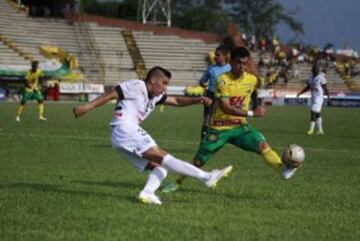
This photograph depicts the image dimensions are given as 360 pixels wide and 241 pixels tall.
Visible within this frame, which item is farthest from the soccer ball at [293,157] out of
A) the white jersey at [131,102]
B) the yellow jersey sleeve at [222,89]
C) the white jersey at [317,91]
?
the white jersey at [317,91]

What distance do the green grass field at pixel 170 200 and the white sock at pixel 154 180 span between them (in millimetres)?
265

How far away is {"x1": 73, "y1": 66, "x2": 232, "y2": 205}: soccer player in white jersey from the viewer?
935 cm

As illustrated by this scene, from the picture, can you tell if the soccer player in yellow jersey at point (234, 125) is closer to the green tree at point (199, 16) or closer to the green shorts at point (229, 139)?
the green shorts at point (229, 139)

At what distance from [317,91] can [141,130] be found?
55.5 feet

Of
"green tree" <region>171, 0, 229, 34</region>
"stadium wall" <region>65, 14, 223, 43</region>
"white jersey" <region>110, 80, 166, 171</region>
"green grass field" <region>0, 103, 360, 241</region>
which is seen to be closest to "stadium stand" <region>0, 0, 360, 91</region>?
"stadium wall" <region>65, 14, 223, 43</region>

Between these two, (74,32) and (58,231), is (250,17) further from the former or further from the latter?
(58,231)

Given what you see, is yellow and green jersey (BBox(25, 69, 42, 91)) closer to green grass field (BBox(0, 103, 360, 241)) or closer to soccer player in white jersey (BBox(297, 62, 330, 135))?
soccer player in white jersey (BBox(297, 62, 330, 135))

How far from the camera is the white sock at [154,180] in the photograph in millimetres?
9359

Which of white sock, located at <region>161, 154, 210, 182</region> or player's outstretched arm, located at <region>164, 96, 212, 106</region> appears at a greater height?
player's outstretched arm, located at <region>164, 96, 212, 106</region>

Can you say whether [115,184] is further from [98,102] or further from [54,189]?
[98,102]

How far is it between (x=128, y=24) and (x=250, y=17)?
4866 centimetres

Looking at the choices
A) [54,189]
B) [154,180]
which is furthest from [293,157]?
[54,189]

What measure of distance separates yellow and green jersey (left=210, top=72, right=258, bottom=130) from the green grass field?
927 millimetres

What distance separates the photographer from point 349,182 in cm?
1204
